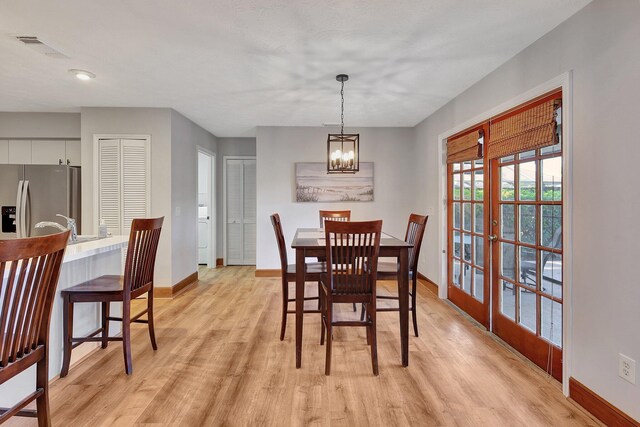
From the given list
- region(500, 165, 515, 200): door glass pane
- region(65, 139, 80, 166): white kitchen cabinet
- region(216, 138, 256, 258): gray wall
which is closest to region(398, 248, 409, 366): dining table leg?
region(500, 165, 515, 200): door glass pane

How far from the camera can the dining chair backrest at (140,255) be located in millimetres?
2248

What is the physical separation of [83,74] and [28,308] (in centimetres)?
260

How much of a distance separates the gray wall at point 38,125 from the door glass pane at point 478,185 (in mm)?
4981

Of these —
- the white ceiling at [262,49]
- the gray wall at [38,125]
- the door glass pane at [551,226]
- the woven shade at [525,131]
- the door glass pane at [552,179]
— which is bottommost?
the door glass pane at [551,226]

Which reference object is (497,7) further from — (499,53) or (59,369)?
(59,369)

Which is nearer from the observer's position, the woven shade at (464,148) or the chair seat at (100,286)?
the chair seat at (100,286)

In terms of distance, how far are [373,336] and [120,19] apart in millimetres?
2643

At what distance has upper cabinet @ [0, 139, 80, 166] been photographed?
4.56 metres

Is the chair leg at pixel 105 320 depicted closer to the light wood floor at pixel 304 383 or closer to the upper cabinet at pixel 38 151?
the light wood floor at pixel 304 383

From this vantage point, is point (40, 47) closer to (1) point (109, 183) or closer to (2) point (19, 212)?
(1) point (109, 183)

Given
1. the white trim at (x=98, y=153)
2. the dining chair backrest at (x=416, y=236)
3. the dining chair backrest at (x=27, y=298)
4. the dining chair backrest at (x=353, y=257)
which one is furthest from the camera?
the white trim at (x=98, y=153)

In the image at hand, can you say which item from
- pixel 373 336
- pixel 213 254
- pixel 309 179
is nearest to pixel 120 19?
pixel 373 336

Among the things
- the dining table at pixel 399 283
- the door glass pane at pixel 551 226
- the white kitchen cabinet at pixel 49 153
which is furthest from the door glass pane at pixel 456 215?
the white kitchen cabinet at pixel 49 153

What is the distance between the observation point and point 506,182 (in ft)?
9.40
